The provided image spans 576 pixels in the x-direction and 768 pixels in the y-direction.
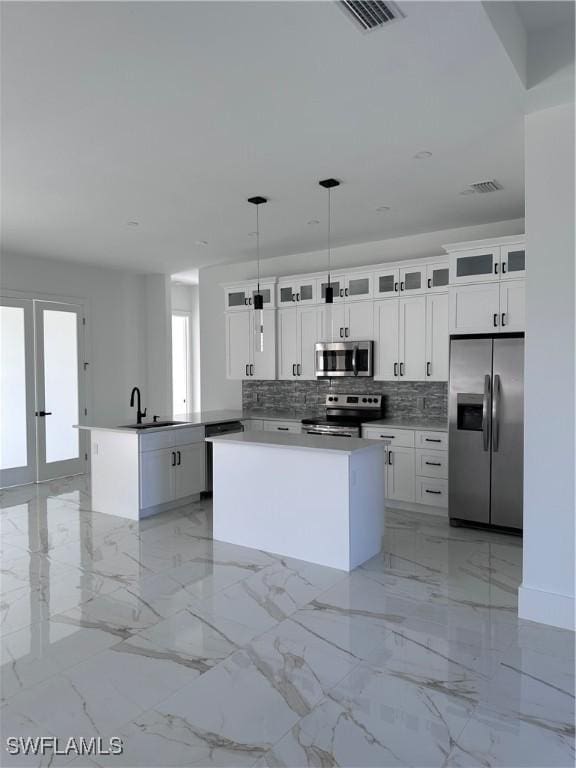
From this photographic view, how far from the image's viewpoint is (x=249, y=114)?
3.19 meters

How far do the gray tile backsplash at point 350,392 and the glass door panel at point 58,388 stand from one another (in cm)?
241

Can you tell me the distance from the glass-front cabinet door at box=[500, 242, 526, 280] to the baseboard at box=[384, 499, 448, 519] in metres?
Answer: 2.29

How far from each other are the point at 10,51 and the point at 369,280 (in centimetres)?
415

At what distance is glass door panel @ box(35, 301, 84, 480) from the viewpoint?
7305 mm

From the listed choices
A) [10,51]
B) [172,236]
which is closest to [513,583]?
[10,51]

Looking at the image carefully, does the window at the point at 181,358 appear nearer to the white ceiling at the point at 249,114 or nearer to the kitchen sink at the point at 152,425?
the kitchen sink at the point at 152,425

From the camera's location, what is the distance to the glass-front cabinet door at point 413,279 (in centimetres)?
571

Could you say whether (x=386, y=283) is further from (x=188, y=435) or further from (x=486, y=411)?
(x=188, y=435)

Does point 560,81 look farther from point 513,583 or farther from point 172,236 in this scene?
point 172,236

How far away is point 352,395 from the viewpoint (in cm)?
662

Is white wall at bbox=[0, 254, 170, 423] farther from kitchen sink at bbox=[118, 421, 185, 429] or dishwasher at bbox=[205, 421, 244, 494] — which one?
dishwasher at bbox=[205, 421, 244, 494]

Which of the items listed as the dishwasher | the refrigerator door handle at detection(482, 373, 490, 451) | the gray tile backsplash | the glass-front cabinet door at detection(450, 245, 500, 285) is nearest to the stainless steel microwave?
the gray tile backsplash

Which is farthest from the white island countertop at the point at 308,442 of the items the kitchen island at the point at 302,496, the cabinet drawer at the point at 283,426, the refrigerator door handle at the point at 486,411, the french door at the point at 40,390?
the french door at the point at 40,390

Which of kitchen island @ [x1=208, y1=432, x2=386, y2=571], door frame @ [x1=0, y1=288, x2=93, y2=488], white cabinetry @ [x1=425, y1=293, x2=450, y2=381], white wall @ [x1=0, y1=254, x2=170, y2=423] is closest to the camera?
kitchen island @ [x1=208, y1=432, x2=386, y2=571]
